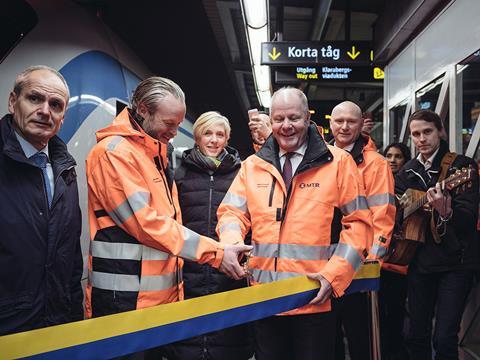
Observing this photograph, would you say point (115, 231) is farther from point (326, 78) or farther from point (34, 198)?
point (326, 78)

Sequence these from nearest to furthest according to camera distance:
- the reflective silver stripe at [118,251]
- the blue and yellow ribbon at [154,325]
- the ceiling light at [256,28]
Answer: the blue and yellow ribbon at [154,325], the reflective silver stripe at [118,251], the ceiling light at [256,28]

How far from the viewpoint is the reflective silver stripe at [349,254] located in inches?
77.7

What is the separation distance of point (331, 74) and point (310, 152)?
5.84 meters

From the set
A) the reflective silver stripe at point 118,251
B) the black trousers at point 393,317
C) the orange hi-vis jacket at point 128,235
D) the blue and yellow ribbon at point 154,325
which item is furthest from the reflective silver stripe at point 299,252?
the black trousers at point 393,317

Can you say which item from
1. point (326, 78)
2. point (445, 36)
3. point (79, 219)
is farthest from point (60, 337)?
point (326, 78)

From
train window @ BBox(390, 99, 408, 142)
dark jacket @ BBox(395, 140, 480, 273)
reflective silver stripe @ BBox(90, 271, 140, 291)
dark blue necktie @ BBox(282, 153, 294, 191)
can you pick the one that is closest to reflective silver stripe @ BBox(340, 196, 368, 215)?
dark blue necktie @ BBox(282, 153, 294, 191)

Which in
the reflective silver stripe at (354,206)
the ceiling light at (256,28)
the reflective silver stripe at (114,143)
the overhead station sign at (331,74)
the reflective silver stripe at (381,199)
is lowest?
the reflective silver stripe at (381,199)

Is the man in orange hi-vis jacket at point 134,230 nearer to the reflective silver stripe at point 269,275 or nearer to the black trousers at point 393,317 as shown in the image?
the reflective silver stripe at point 269,275

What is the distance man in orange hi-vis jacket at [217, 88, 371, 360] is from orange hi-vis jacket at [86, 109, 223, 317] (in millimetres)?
260

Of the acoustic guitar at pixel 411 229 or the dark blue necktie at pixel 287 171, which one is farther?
the acoustic guitar at pixel 411 229

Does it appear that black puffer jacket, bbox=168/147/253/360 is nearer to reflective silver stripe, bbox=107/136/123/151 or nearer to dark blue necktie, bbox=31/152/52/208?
reflective silver stripe, bbox=107/136/123/151

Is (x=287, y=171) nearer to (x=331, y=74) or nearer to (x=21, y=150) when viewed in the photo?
(x=21, y=150)

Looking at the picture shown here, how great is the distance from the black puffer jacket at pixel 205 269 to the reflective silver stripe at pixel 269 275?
1.77 ft

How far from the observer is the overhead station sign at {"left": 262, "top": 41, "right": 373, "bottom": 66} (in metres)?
6.56
